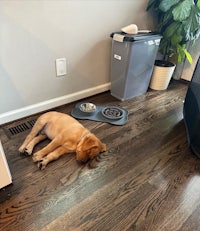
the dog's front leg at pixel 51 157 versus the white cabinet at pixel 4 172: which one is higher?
the white cabinet at pixel 4 172

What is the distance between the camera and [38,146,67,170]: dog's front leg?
3.59 feet

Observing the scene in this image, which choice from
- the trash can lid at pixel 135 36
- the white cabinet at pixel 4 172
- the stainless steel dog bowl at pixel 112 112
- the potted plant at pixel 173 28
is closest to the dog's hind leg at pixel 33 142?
the white cabinet at pixel 4 172

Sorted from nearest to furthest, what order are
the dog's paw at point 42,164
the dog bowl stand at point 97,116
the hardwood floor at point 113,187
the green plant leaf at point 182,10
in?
1. the hardwood floor at point 113,187
2. the dog's paw at point 42,164
3. the dog bowl stand at point 97,116
4. the green plant leaf at point 182,10

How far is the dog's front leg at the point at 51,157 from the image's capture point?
3.59 feet

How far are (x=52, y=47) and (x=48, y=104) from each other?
0.46 meters

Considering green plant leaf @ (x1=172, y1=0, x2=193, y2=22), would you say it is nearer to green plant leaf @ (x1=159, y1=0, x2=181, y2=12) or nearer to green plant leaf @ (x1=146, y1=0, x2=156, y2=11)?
green plant leaf @ (x1=159, y1=0, x2=181, y2=12)

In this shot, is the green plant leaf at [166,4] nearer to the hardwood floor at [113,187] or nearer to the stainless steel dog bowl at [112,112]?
the stainless steel dog bowl at [112,112]

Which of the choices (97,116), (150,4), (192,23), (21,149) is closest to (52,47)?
(97,116)

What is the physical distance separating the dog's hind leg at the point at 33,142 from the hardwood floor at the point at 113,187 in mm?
45

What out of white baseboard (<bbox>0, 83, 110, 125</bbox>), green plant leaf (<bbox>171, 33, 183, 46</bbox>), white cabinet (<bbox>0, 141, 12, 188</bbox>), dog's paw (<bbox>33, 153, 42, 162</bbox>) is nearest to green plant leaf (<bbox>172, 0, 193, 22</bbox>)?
green plant leaf (<bbox>171, 33, 183, 46</bbox>)

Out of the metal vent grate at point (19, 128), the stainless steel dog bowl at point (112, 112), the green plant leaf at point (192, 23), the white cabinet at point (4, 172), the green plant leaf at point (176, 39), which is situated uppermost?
the green plant leaf at point (192, 23)

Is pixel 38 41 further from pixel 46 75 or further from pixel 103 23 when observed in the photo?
pixel 103 23

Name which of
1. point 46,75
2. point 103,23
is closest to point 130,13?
point 103,23

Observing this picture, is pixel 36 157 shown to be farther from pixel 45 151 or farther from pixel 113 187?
pixel 113 187
